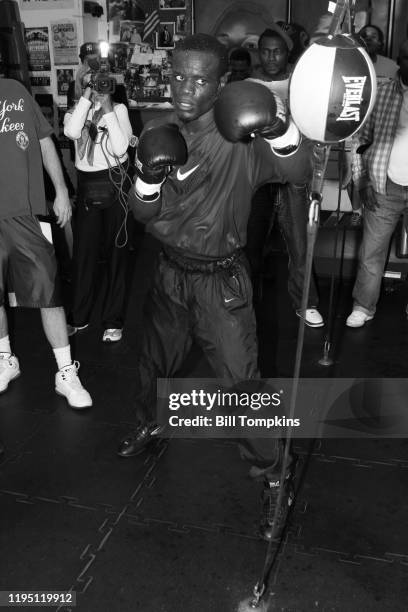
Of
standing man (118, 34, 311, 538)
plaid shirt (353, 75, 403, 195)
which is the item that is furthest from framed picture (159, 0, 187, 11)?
standing man (118, 34, 311, 538)

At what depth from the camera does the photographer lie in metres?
3.51

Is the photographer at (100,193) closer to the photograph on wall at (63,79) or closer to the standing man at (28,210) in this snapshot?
the standing man at (28,210)

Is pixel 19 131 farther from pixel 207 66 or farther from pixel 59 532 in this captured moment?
pixel 59 532

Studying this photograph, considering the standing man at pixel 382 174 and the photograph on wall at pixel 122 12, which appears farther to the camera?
the photograph on wall at pixel 122 12

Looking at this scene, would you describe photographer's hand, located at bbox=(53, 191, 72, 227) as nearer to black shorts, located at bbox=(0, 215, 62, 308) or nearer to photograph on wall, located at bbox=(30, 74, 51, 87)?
black shorts, located at bbox=(0, 215, 62, 308)

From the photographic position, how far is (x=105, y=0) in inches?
249

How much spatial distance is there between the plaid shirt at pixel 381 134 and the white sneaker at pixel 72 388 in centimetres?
201

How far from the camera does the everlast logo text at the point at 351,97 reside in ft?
6.29

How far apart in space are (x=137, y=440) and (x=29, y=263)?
97 cm

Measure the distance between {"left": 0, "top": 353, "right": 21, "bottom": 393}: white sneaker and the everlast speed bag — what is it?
85.2 inches

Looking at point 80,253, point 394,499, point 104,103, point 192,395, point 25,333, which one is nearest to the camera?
point 394,499

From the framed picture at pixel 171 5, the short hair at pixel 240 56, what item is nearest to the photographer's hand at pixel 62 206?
the short hair at pixel 240 56

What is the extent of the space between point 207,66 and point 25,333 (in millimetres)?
2495

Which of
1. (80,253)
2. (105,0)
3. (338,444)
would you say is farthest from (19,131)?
(105,0)
